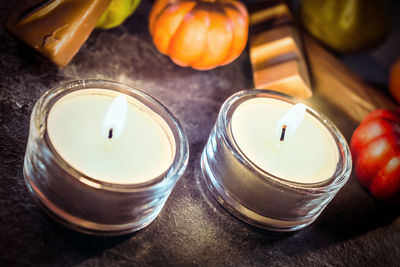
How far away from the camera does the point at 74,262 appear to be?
0.58 m

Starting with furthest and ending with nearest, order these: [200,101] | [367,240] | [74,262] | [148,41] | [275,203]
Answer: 1. [148,41]
2. [200,101]
3. [367,240]
4. [275,203]
5. [74,262]

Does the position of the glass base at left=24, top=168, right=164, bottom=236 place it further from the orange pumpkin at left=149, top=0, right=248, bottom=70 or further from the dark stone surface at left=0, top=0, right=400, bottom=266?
the orange pumpkin at left=149, top=0, right=248, bottom=70

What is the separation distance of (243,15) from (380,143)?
449mm

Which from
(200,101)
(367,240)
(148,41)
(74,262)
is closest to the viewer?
(74,262)

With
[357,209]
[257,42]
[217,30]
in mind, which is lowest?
[357,209]

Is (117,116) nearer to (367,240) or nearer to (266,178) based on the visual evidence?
(266,178)

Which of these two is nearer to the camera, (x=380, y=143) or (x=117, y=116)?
(x=117, y=116)

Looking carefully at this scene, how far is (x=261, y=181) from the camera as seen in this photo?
0.67 metres

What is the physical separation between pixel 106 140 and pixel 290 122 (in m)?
0.33

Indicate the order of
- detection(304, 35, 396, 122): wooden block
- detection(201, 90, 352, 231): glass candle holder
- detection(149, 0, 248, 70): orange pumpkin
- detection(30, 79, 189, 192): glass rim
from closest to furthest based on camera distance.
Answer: detection(30, 79, 189, 192): glass rim → detection(201, 90, 352, 231): glass candle holder → detection(149, 0, 248, 70): orange pumpkin → detection(304, 35, 396, 122): wooden block

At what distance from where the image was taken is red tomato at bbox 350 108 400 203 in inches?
33.1

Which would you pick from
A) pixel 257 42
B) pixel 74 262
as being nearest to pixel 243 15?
pixel 257 42

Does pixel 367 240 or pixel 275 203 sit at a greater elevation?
pixel 275 203

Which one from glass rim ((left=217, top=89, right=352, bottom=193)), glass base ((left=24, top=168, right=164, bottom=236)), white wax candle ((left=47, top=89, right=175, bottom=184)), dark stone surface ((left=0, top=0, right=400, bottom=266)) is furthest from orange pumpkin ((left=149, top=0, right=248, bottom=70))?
glass base ((left=24, top=168, right=164, bottom=236))
